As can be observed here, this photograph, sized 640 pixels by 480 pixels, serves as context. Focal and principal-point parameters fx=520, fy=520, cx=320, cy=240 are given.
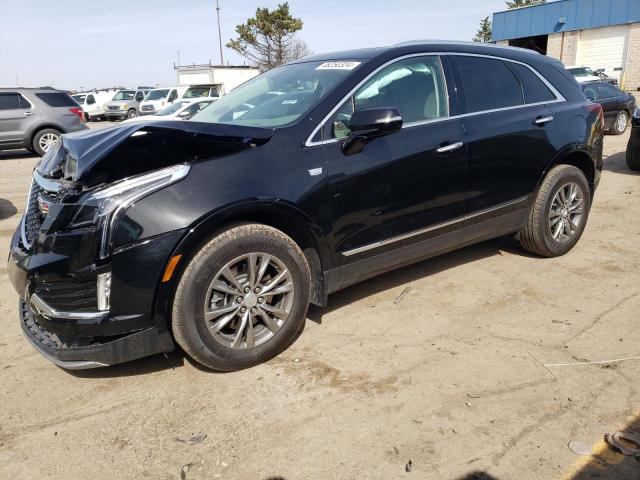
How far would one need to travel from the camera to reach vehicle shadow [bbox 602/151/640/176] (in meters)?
8.73

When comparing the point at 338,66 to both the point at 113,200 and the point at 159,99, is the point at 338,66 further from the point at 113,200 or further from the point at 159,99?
the point at 159,99

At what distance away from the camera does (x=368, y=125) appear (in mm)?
3084

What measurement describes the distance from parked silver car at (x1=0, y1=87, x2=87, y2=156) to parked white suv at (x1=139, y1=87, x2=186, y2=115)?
13.2 metres

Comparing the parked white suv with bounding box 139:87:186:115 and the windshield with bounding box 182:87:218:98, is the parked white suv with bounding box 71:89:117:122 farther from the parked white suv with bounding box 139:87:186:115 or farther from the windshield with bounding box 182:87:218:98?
the windshield with bounding box 182:87:218:98

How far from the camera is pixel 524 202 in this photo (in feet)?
14.1

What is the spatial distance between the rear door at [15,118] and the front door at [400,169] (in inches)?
493

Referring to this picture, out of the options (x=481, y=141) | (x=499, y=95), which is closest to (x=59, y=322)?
(x=481, y=141)

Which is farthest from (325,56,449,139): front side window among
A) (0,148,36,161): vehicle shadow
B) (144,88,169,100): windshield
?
(144,88,169,100): windshield

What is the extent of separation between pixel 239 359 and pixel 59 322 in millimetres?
955

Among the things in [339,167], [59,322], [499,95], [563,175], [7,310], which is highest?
[499,95]

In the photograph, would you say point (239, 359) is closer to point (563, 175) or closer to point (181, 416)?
point (181, 416)

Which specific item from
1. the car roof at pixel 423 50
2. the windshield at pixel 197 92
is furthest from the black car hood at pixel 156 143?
the windshield at pixel 197 92

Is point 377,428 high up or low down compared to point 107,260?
down

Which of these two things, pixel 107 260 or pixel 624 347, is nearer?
pixel 107 260
